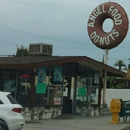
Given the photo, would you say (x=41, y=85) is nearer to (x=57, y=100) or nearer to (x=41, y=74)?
(x=41, y=74)

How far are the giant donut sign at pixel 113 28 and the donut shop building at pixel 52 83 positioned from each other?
5365 millimetres

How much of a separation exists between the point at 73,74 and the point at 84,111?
7.94 ft

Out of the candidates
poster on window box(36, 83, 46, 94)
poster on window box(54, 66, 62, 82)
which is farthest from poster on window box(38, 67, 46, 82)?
poster on window box(54, 66, 62, 82)

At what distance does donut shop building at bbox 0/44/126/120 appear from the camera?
20.5 metres

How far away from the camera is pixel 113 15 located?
31.5m

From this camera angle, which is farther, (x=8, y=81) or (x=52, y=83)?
(x=52, y=83)

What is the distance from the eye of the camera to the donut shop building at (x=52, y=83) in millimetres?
20547

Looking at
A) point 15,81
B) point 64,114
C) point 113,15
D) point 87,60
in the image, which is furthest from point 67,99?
point 113,15

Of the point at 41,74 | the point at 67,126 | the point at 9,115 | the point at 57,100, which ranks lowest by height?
the point at 67,126

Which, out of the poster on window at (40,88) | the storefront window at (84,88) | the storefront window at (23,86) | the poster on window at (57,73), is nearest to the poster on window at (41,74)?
the poster on window at (40,88)

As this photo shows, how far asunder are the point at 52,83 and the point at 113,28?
427 inches

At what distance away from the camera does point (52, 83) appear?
2217 centimetres

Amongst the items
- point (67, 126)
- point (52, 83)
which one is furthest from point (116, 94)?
point (67, 126)

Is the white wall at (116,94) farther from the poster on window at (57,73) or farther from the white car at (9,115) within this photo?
the white car at (9,115)
